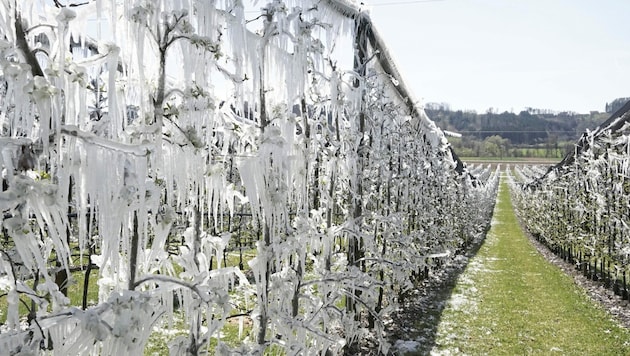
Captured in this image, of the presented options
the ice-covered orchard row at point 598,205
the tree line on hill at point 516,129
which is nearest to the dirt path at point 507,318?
the ice-covered orchard row at point 598,205

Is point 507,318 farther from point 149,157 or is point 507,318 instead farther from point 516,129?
point 516,129

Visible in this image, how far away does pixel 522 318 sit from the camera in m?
9.00

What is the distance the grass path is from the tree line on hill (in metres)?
88.2

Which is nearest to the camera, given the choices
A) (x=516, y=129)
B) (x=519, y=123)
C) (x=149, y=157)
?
(x=149, y=157)

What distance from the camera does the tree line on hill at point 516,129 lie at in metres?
114

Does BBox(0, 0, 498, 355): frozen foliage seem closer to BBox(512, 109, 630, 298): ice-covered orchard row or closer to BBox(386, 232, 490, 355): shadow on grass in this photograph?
BBox(386, 232, 490, 355): shadow on grass

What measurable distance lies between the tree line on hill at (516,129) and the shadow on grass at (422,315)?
295 ft

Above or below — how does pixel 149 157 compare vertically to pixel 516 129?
below

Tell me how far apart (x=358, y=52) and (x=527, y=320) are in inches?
246

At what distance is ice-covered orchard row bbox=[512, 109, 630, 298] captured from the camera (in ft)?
32.7

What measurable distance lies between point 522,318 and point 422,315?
6.72 ft

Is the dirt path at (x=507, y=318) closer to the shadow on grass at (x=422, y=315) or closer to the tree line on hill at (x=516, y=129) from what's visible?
the shadow on grass at (x=422, y=315)

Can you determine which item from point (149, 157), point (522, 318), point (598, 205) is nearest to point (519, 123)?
point (598, 205)

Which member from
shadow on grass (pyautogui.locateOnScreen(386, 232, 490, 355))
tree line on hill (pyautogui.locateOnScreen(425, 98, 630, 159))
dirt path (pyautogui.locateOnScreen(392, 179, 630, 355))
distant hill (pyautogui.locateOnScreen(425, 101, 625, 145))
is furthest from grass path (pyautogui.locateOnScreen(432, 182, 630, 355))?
distant hill (pyautogui.locateOnScreen(425, 101, 625, 145))
